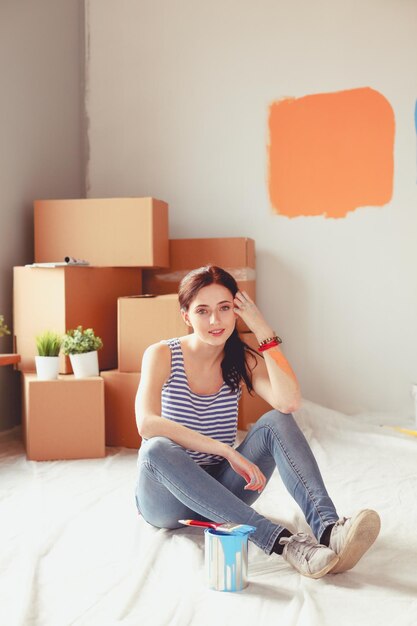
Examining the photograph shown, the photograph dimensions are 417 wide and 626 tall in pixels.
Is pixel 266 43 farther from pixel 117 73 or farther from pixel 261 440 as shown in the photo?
pixel 261 440

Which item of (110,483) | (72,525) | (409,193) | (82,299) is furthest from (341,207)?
(72,525)

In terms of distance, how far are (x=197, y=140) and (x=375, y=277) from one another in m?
1.17

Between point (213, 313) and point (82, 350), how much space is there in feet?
4.05

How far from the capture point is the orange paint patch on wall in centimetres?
359

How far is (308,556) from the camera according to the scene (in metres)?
1.65

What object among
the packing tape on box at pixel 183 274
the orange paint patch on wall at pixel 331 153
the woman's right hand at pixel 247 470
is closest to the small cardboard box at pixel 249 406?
the packing tape on box at pixel 183 274

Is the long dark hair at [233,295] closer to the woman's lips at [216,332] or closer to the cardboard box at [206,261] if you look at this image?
the woman's lips at [216,332]

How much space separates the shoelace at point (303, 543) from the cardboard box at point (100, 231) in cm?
184

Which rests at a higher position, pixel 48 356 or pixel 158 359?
pixel 158 359

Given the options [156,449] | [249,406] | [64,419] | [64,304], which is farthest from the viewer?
[249,406]

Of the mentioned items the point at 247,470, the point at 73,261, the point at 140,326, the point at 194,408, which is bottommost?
the point at 247,470

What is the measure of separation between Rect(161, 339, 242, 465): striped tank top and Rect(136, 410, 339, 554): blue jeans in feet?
0.25

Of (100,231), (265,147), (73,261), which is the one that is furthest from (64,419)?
(265,147)

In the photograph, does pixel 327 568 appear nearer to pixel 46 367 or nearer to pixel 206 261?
pixel 46 367
